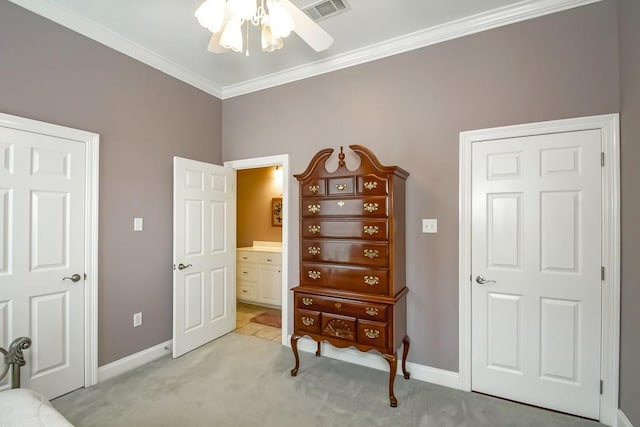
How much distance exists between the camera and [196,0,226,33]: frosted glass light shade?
1493 millimetres

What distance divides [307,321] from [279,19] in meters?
2.15

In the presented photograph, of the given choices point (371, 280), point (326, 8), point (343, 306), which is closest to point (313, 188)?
point (371, 280)

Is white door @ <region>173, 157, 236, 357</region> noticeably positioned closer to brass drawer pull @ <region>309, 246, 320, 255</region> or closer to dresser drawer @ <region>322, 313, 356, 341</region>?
brass drawer pull @ <region>309, 246, 320, 255</region>

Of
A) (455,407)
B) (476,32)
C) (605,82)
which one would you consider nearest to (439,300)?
(455,407)

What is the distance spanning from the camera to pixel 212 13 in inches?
59.4

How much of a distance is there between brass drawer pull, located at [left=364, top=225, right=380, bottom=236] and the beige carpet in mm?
1251

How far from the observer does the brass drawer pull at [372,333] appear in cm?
229

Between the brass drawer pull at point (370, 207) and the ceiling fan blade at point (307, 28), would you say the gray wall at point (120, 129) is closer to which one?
the ceiling fan blade at point (307, 28)

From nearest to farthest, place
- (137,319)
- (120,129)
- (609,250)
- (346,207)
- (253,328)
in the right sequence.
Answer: (609,250), (346,207), (120,129), (137,319), (253,328)

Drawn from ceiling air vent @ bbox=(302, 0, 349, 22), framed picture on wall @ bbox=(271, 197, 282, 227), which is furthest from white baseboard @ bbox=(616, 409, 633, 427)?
framed picture on wall @ bbox=(271, 197, 282, 227)

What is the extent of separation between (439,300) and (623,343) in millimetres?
1112

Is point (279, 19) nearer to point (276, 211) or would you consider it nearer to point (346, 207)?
point (346, 207)

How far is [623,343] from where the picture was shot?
6.39 ft

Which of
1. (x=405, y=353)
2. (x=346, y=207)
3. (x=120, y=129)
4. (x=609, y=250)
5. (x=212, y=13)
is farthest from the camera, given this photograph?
(x=120, y=129)
